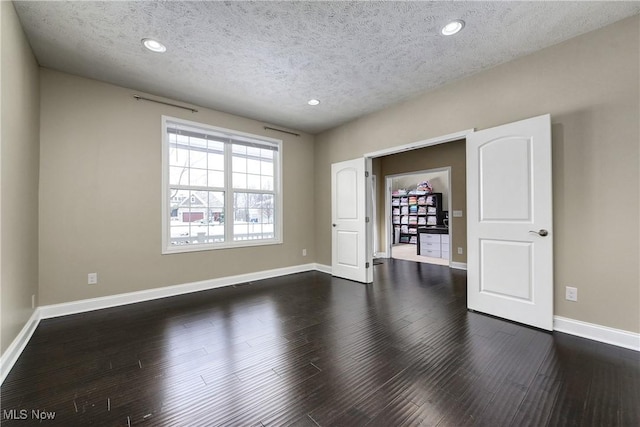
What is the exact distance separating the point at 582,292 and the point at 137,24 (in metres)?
4.52

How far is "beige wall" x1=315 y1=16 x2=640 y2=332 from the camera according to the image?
7.31 feet

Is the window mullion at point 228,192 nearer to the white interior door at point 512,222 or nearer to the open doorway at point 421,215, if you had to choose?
the white interior door at point 512,222

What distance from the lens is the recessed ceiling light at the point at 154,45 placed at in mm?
2496

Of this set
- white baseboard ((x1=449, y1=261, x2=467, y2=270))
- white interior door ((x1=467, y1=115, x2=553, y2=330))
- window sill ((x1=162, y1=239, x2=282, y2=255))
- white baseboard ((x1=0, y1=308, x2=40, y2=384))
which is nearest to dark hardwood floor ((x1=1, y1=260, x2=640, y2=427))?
white baseboard ((x1=0, y1=308, x2=40, y2=384))

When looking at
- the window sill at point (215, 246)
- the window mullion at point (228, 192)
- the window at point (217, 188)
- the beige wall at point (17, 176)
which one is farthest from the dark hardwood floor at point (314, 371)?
the window mullion at point (228, 192)

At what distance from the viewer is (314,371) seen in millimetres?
1912

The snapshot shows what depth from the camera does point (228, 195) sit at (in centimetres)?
430

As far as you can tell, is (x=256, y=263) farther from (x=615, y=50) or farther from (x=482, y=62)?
(x=615, y=50)

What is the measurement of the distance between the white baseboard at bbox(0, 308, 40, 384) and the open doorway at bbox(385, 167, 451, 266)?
20.6 feet

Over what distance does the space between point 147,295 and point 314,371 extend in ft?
8.88

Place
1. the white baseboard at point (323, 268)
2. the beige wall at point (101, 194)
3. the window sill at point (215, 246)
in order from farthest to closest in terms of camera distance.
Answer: the white baseboard at point (323, 268)
the window sill at point (215, 246)
the beige wall at point (101, 194)

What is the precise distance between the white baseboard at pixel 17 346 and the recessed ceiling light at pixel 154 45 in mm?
2698

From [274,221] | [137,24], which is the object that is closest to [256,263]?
[274,221]

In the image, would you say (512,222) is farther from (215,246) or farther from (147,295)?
(147,295)
